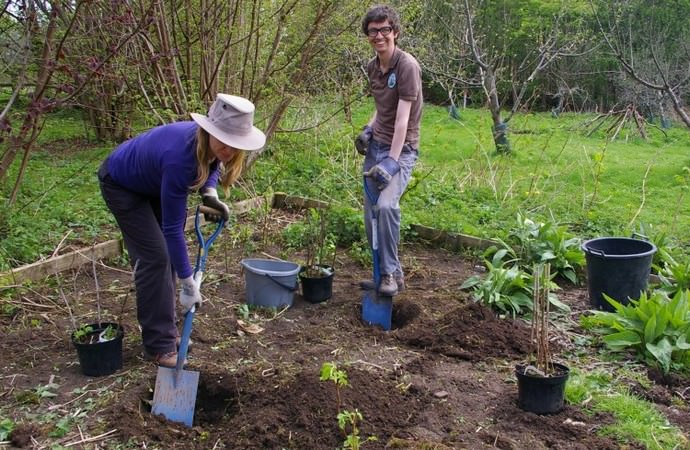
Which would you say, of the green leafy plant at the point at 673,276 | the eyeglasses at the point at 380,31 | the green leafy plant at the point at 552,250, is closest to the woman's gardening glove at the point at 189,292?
the eyeglasses at the point at 380,31

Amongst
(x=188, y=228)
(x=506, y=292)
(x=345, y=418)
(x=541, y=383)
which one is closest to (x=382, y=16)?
(x=506, y=292)

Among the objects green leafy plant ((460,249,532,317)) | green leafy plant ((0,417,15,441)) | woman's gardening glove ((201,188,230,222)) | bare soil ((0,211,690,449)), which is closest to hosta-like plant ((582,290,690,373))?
bare soil ((0,211,690,449))

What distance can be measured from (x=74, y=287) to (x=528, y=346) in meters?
3.17

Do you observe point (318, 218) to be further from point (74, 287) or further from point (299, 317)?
point (74, 287)

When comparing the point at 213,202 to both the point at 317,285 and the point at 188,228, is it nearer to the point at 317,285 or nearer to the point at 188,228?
the point at 317,285

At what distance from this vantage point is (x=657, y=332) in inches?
165

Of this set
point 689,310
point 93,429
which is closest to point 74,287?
point 93,429

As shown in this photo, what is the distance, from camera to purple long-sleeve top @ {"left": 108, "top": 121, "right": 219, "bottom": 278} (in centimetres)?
337

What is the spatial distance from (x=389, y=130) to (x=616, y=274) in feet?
6.17

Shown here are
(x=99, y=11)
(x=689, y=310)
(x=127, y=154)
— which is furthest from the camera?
→ (x=99, y=11)

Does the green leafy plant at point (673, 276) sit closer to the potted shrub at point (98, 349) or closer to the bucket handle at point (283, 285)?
the bucket handle at point (283, 285)

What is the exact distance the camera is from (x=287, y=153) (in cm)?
906

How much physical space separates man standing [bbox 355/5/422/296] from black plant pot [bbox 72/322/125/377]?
1.75m

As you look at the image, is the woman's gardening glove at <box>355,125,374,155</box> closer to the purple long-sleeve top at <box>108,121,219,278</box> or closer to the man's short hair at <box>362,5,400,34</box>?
the man's short hair at <box>362,5,400,34</box>
